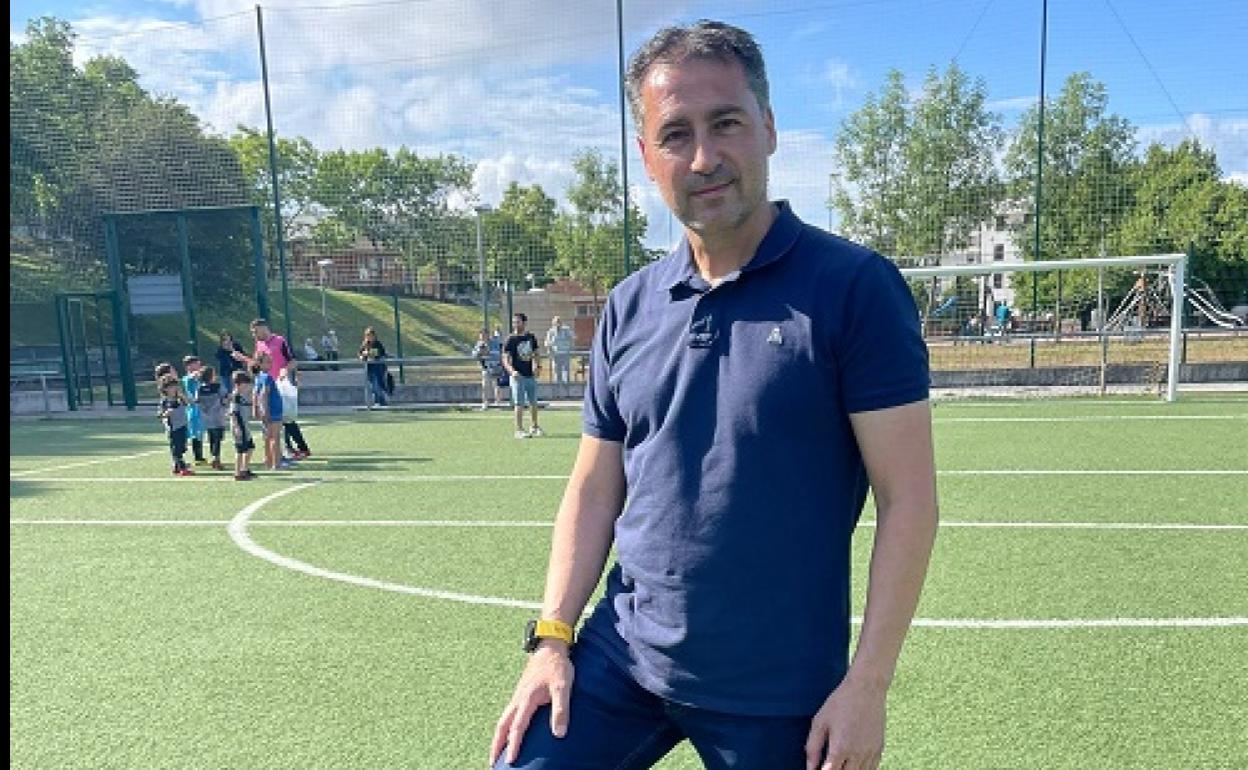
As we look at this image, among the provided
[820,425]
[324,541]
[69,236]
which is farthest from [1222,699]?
[69,236]

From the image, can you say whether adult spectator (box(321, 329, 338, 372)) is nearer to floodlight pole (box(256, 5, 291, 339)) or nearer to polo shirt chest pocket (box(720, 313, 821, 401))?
floodlight pole (box(256, 5, 291, 339))

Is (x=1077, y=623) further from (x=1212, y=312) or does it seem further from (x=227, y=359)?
(x=227, y=359)

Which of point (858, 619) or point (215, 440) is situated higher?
point (215, 440)

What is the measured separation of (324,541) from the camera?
672 centimetres

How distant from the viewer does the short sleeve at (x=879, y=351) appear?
150 centimetres

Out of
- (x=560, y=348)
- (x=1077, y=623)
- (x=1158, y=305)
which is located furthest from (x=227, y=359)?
(x=1158, y=305)

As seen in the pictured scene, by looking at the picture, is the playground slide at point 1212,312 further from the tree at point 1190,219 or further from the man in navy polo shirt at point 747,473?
the man in navy polo shirt at point 747,473

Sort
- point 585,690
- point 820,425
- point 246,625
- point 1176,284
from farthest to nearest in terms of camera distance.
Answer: point 1176,284 < point 246,625 < point 585,690 < point 820,425

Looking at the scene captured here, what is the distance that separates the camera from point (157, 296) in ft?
60.4

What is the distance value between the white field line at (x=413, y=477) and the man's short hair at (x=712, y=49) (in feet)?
24.0

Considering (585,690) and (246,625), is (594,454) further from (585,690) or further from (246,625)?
(246,625)

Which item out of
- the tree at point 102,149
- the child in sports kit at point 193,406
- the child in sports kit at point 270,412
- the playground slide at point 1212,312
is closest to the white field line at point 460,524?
the child in sports kit at point 270,412

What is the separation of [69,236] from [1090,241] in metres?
23.2

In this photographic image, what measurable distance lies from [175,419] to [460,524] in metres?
5.15
